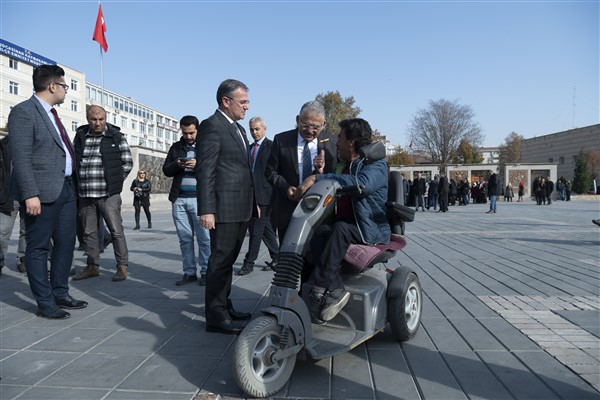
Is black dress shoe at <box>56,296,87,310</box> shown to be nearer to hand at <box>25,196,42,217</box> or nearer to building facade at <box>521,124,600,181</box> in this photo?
hand at <box>25,196,42,217</box>

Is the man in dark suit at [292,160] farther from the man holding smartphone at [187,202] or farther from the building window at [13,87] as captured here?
the building window at [13,87]

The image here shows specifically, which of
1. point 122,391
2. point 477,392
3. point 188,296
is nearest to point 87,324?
point 188,296

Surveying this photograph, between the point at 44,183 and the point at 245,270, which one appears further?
the point at 245,270

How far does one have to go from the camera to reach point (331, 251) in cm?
293

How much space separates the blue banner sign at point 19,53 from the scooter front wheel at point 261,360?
65761mm

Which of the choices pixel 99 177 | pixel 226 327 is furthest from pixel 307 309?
pixel 99 177

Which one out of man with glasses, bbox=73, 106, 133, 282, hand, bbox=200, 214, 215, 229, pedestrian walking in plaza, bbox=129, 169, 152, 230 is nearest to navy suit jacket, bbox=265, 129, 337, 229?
hand, bbox=200, 214, 215, 229

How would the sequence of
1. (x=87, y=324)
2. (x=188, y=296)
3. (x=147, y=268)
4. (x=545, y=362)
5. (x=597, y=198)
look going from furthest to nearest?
(x=597, y=198), (x=147, y=268), (x=188, y=296), (x=87, y=324), (x=545, y=362)

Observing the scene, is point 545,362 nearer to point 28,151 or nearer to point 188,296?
point 188,296

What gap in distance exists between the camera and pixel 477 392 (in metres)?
2.57

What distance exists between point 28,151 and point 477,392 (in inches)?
163

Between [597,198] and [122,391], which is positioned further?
[597,198]

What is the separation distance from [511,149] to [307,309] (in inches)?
3602

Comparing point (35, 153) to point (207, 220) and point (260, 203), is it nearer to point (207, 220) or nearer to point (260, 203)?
point (207, 220)
